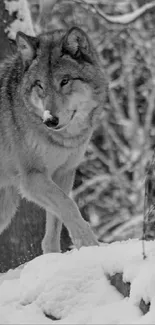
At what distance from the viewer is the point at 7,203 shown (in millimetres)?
6934

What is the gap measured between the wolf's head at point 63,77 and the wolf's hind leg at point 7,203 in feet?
3.59

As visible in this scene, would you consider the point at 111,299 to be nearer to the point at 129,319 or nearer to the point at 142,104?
the point at 129,319

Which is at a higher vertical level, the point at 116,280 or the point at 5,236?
the point at 116,280

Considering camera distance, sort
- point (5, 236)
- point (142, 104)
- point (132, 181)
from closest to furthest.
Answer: point (5, 236)
point (132, 181)
point (142, 104)

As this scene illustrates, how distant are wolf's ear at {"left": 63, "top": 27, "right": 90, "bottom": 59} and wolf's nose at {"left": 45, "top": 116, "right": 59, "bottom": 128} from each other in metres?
0.70

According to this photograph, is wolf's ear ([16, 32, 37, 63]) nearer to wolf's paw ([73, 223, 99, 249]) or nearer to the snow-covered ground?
wolf's paw ([73, 223, 99, 249])

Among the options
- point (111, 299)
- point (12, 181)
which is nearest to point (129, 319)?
point (111, 299)

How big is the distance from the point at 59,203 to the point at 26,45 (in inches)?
53.0

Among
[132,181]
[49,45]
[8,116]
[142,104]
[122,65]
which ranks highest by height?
[49,45]

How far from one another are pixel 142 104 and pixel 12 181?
1136cm

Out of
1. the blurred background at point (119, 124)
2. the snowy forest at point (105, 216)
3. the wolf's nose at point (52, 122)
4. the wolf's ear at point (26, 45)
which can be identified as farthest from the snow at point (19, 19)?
the blurred background at point (119, 124)

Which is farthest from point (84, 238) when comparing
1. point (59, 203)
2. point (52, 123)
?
point (52, 123)

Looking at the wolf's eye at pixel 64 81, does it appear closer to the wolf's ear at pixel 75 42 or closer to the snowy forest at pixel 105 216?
the wolf's ear at pixel 75 42

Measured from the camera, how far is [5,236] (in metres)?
8.21
